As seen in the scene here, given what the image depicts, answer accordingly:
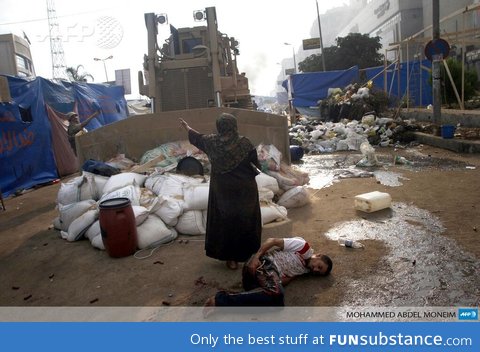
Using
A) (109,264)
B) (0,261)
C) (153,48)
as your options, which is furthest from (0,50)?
(109,264)

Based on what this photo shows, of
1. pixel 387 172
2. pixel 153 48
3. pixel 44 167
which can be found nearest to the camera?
pixel 387 172

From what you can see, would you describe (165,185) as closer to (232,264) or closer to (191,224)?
(191,224)

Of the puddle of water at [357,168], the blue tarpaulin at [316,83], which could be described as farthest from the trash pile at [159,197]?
the blue tarpaulin at [316,83]

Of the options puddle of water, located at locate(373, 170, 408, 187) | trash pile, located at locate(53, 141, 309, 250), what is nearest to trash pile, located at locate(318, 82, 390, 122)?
puddle of water, located at locate(373, 170, 408, 187)

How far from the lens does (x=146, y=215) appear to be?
4.37 metres

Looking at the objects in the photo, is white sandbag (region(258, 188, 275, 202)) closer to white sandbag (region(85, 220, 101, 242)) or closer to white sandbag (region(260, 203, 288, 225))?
white sandbag (region(260, 203, 288, 225))

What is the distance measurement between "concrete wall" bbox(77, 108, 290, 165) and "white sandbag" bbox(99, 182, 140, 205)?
6.51ft

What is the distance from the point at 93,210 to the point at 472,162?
Result: 6.59m

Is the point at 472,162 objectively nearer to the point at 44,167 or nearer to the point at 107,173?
the point at 107,173

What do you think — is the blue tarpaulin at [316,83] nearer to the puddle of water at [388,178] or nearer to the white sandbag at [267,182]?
the puddle of water at [388,178]

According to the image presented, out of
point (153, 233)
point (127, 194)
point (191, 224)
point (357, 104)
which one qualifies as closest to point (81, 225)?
point (127, 194)

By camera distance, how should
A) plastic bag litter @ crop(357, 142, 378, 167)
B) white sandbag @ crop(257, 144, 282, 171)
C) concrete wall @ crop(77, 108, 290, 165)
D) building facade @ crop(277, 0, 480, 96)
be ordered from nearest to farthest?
white sandbag @ crop(257, 144, 282, 171) < concrete wall @ crop(77, 108, 290, 165) < plastic bag litter @ crop(357, 142, 378, 167) < building facade @ crop(277, 0, 480, 96)

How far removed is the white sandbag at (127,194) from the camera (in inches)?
181

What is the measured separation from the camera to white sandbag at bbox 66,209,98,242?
4555mm
